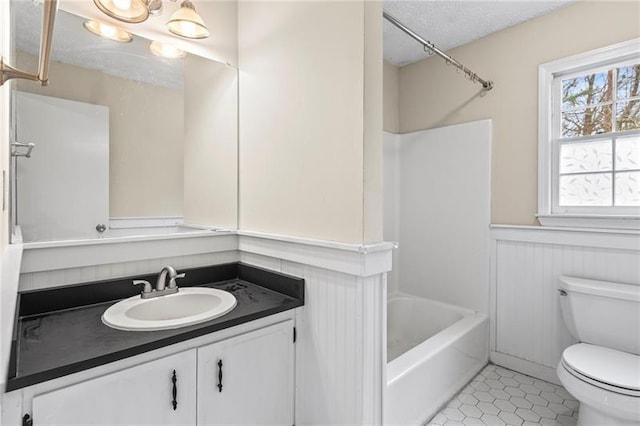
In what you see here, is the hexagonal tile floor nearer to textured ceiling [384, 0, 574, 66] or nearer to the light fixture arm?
the light fixture arm

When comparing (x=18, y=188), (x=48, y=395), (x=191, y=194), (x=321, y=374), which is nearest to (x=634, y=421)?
(x=321, y=374)

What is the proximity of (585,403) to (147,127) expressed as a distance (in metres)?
2.37

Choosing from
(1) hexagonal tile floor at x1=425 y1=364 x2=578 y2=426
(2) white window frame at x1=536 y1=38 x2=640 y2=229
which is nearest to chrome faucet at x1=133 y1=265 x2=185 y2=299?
(1) hexagonal tile floor at x1=425 y1=364 x2=578 y2=426

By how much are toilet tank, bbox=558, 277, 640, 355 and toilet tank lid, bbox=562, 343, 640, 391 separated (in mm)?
78

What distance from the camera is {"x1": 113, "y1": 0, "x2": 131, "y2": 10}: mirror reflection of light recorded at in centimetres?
138

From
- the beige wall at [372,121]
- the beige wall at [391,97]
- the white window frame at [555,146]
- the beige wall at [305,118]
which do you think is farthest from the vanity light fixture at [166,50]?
the white window frame at [555,146]

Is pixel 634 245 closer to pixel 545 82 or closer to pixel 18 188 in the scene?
pixel 545 82

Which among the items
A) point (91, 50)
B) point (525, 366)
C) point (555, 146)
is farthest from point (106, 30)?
point (525, 366)

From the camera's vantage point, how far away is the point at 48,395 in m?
Answer: 0.89

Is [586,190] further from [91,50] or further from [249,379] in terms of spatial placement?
[91,50]

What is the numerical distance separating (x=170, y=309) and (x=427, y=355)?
1312mm

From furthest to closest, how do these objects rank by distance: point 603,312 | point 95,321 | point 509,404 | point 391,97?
point 391,97 < point 509,404 < point 603,312 < point 95,321

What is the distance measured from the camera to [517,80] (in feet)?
7.39

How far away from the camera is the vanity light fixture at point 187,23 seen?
4.73 ft
